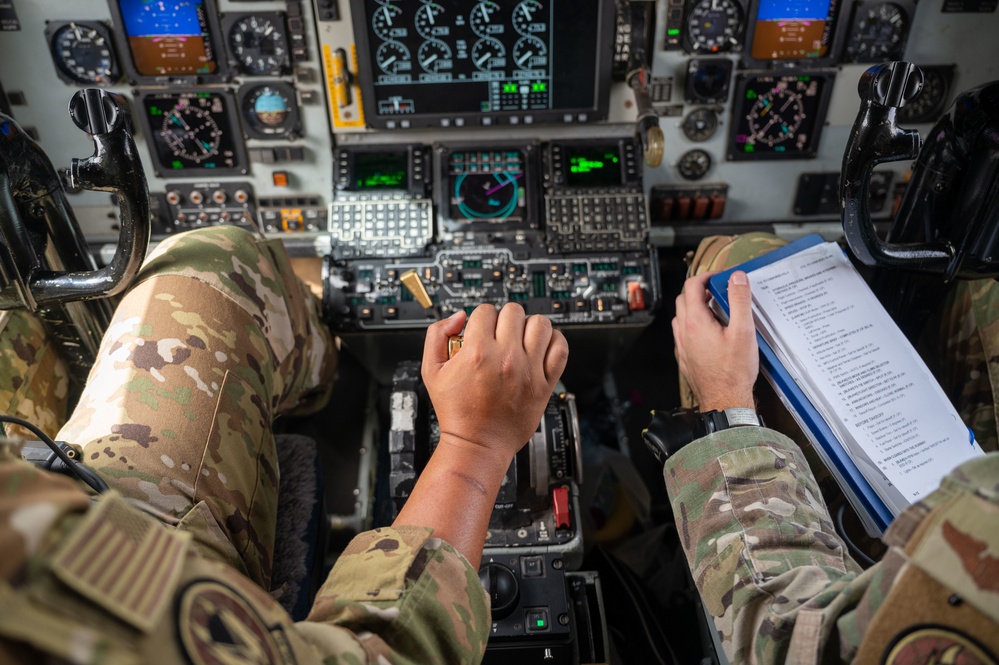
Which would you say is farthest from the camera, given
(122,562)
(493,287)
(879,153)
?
(493,287)

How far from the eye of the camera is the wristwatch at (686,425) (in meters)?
1.25

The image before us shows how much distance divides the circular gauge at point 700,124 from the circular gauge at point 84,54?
189 centimetres

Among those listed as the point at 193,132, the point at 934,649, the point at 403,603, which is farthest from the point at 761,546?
the point at 193,132

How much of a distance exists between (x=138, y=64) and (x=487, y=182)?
3.88ft

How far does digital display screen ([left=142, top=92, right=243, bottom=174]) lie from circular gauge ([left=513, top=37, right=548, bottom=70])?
3.18 feet

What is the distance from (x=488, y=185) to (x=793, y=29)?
1104 millimetres

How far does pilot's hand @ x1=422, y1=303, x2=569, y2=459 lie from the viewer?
1.08 meters

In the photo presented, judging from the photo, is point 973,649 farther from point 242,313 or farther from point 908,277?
point 242,313

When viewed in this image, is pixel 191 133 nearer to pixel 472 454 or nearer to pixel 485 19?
pixel 485 19

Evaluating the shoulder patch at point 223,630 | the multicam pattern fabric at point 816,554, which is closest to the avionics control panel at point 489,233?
the multicam pattern fabric at point 816,554

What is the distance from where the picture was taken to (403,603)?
0.88 m

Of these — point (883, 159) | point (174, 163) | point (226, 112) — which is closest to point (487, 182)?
point (226, 112)

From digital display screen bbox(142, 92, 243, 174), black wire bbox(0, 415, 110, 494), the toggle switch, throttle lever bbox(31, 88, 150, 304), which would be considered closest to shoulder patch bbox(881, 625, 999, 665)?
black wire bbox(0, 415, 110, 494)

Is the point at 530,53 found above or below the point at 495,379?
above
